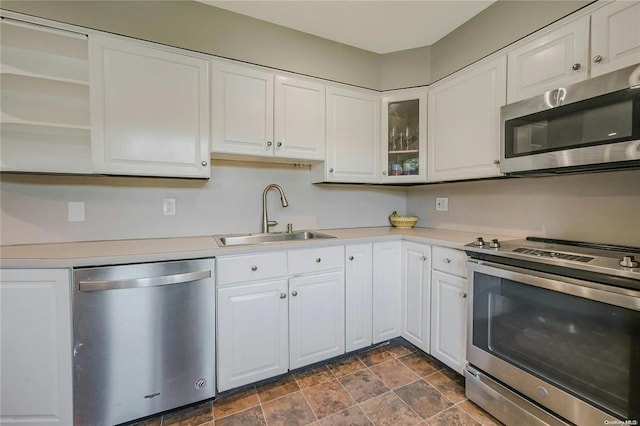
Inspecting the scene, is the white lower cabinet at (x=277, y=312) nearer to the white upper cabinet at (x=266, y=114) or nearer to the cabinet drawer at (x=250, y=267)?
the cabinet drawer at (x=250, y=267)

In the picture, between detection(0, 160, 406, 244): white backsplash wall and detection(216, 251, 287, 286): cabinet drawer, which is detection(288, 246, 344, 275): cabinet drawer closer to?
detection(216, 251, 287, 286): cabinet drawer

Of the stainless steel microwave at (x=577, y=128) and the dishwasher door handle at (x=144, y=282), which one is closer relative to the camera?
the stainless steel microwave at (x=577, y=128)

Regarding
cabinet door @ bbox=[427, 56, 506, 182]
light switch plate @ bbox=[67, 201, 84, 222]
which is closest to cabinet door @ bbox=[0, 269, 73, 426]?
light switch plate @ bbox=[67, 201, 84, 222]

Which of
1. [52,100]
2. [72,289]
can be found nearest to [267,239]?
[72,289]

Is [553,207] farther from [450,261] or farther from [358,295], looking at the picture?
[358,295]

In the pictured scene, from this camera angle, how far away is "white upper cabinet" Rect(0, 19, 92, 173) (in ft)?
4.69

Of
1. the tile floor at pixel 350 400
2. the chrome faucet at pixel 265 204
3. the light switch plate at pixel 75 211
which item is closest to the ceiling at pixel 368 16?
the chrome faucet at pixel 265 204

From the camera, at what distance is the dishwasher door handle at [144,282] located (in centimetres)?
125

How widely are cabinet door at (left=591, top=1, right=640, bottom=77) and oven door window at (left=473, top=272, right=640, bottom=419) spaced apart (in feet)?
3.51

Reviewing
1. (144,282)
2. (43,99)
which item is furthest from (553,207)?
(43,99)

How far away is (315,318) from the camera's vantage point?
70.3 inches

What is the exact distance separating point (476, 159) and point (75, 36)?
8.22ft

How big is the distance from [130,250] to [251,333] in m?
0.80

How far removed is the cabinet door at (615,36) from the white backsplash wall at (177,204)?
169 cm
